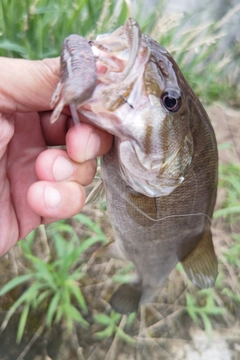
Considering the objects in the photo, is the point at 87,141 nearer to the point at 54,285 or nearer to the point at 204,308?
the point at 54,285

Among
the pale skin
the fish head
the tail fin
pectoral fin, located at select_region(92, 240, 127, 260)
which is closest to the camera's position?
the fish head

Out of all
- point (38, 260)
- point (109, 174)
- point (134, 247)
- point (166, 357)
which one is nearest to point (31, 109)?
point (109, 174)

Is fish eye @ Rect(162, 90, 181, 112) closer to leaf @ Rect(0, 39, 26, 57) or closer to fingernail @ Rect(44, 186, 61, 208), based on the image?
fingernail @ Rect(44, 186, 61, 208)

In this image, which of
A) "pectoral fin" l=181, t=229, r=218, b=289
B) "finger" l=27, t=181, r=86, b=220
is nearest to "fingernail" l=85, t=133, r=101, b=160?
"finger" l=27, t=181, r=86, b=220

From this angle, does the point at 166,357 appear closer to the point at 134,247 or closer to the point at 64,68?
the point at 134,247

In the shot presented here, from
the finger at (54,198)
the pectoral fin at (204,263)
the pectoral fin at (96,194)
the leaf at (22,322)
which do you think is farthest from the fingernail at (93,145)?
the leaf at (22,322)

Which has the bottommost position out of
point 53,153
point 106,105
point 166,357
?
point 166,357

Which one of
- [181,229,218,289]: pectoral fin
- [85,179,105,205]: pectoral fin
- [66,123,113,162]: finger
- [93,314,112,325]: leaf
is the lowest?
[93,314,112,325]: leaf

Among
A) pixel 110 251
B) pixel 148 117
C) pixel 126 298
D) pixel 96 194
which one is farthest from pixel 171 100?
pixel 126 298
